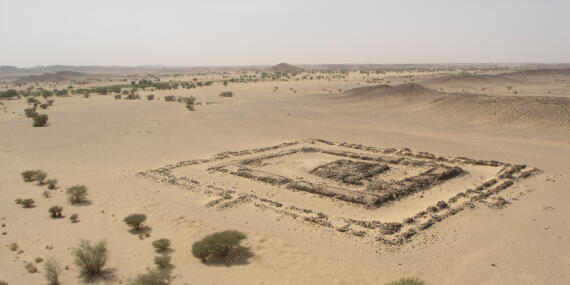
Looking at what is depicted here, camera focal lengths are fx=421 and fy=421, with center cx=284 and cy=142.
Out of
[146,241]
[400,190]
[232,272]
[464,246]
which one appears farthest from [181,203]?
[464,246]

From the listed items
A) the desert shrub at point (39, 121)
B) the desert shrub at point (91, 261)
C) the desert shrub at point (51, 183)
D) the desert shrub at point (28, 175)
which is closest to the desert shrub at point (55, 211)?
→ the desert shrub at point (51, 183)

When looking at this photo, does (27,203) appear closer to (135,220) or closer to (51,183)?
(51,183)

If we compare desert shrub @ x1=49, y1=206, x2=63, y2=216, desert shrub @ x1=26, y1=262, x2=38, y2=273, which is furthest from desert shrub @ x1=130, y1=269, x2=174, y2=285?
desert shrub @ x1=49, y1=206, x2=63, y2=216

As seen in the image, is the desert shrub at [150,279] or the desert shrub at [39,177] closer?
the desert shrub at [150,279]

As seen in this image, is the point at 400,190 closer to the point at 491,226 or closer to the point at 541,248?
the point at 491,226

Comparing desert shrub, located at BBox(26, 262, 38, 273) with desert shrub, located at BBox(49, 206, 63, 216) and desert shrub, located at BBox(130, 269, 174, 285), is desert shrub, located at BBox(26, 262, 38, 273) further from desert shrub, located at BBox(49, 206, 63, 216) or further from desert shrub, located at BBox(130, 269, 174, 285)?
desert shrub, located at BBox(49, 206, 63, 216)

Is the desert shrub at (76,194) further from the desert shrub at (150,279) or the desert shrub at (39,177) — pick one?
the desert shrub at (150,279)
